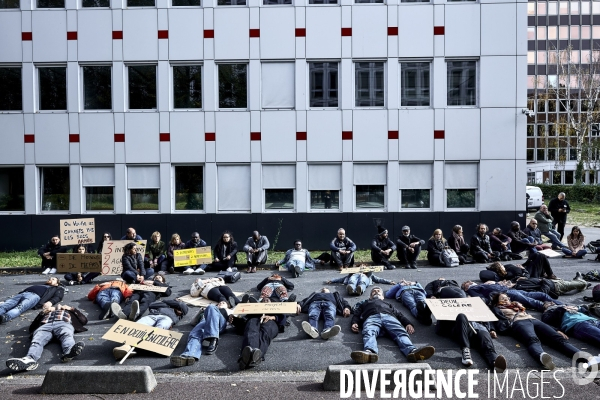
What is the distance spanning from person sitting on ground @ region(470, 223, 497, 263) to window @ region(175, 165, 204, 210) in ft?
32.0

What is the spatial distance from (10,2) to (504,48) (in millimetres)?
18457

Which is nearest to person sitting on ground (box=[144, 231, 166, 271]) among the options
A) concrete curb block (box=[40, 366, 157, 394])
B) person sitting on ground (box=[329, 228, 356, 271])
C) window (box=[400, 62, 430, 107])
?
person sitting on ground (box=[329, 228, 356, 271])

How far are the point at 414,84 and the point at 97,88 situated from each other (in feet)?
39.2

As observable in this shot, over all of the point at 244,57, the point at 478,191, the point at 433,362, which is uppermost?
the point at 244,57

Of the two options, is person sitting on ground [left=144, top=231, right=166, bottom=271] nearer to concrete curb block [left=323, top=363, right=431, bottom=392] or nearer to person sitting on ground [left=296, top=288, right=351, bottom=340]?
person sitting on ground [left=296, top=288, right=351, bottom=340]

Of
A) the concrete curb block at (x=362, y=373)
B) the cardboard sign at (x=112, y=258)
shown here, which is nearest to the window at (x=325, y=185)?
the cardboard sign at (x=112, y=258)

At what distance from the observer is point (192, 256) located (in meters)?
14.2

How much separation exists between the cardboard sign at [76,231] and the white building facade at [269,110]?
3.82 meters

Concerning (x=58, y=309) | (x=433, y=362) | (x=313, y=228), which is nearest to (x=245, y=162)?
(x=313, y=228)

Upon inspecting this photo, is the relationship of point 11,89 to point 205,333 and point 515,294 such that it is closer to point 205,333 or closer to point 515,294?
point 205,333

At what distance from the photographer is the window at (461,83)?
17.9m

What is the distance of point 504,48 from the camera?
1766 centimetres

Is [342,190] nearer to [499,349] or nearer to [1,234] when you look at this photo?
[499,349]

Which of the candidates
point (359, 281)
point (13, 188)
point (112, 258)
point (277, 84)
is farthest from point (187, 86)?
point (359, 281)
